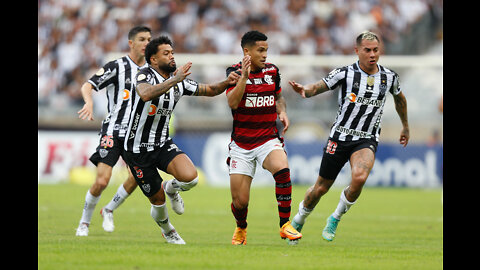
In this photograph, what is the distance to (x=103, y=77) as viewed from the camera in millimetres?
11258

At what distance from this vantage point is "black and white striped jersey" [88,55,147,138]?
11.3 metres

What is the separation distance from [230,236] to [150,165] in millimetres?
2346

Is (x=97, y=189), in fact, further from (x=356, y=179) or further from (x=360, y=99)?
(x=360, y=99)

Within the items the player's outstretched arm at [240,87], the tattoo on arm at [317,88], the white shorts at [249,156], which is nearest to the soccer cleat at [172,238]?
the white shorts at [249,156]

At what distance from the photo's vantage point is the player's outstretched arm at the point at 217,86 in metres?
9.62

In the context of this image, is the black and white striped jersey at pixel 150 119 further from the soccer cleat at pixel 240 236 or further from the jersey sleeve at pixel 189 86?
the soccer cleat at pixel 240 236

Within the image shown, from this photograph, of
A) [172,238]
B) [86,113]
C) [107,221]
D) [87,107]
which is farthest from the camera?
[107,221]

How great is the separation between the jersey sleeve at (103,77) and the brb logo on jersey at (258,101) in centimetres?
247

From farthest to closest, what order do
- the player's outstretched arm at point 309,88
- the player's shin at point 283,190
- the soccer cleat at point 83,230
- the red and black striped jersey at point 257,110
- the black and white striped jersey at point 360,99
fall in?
the soccer cleat at point 83,230, the black and white striped jersey at point 360,99, the player's outstretched arm at point 309,88, the red and black striped jersey at point 257,110, the player's shin at point 283,190

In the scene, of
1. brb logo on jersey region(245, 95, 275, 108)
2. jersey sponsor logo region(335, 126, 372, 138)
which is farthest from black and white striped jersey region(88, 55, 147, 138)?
jersey sponsor logo region(335, 126, 372, 138)

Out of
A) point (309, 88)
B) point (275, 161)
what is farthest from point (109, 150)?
point (309, 88)

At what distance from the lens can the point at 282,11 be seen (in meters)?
29.4

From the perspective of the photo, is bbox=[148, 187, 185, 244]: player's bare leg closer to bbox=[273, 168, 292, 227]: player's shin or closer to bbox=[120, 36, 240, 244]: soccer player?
bbox=[120, 36, 240, 244]: soccer player
